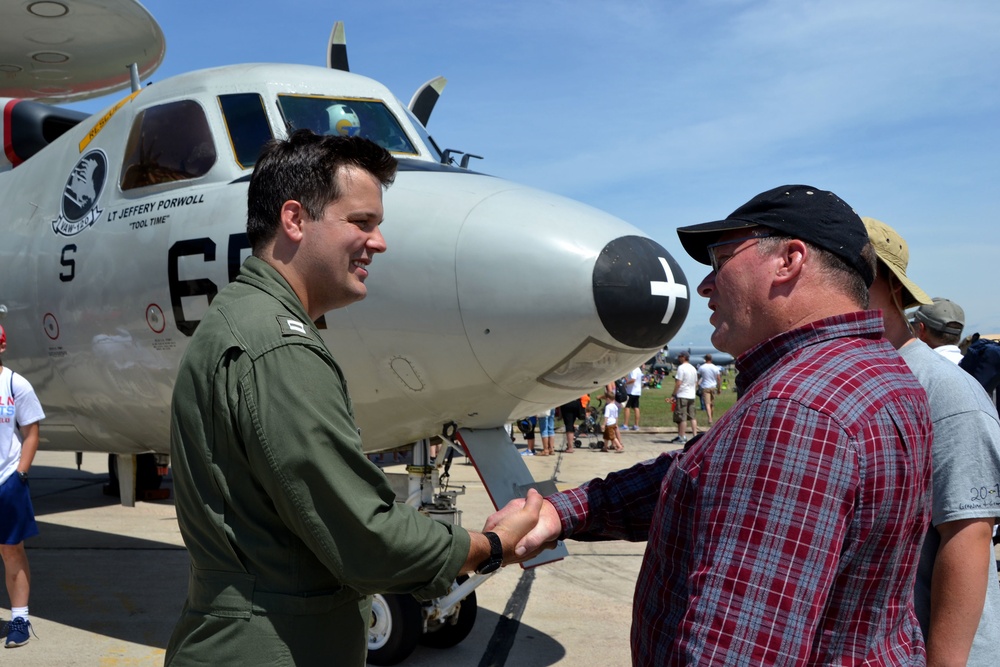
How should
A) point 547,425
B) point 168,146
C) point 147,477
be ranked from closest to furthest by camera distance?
1. point 168,146
2. point 147,477
3. point 547,425

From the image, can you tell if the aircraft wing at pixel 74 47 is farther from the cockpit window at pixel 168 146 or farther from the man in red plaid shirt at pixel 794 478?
the man in red plaid shirt at pixel 794 478

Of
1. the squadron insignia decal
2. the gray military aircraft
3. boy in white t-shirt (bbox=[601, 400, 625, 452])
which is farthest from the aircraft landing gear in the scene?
boy in white t-shirt (bbox=[601, 400, 625, 452])

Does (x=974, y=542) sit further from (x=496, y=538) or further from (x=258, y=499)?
(x=258, y=499)

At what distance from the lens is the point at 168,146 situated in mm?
5453

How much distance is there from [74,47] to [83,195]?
414 cm

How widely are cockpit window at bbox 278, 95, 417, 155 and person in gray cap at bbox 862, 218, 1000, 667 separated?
349 centimetres

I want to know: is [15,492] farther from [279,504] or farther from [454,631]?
[279,504]

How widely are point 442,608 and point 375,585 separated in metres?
3.19

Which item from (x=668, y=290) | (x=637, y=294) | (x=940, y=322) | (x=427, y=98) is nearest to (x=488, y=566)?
(x=637, y=294)

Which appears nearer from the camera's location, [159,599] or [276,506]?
[276,506]

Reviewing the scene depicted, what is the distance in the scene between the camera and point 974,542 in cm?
233

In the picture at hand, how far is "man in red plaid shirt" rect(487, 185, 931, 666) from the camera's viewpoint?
1.45m

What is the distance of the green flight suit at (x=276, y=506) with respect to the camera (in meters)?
1.85

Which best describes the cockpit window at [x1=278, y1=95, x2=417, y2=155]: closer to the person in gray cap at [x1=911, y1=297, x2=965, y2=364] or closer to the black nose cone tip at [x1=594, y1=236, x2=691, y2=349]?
the black nose cone tip at [x1=594, y1=236, x2=691, y2=349]
